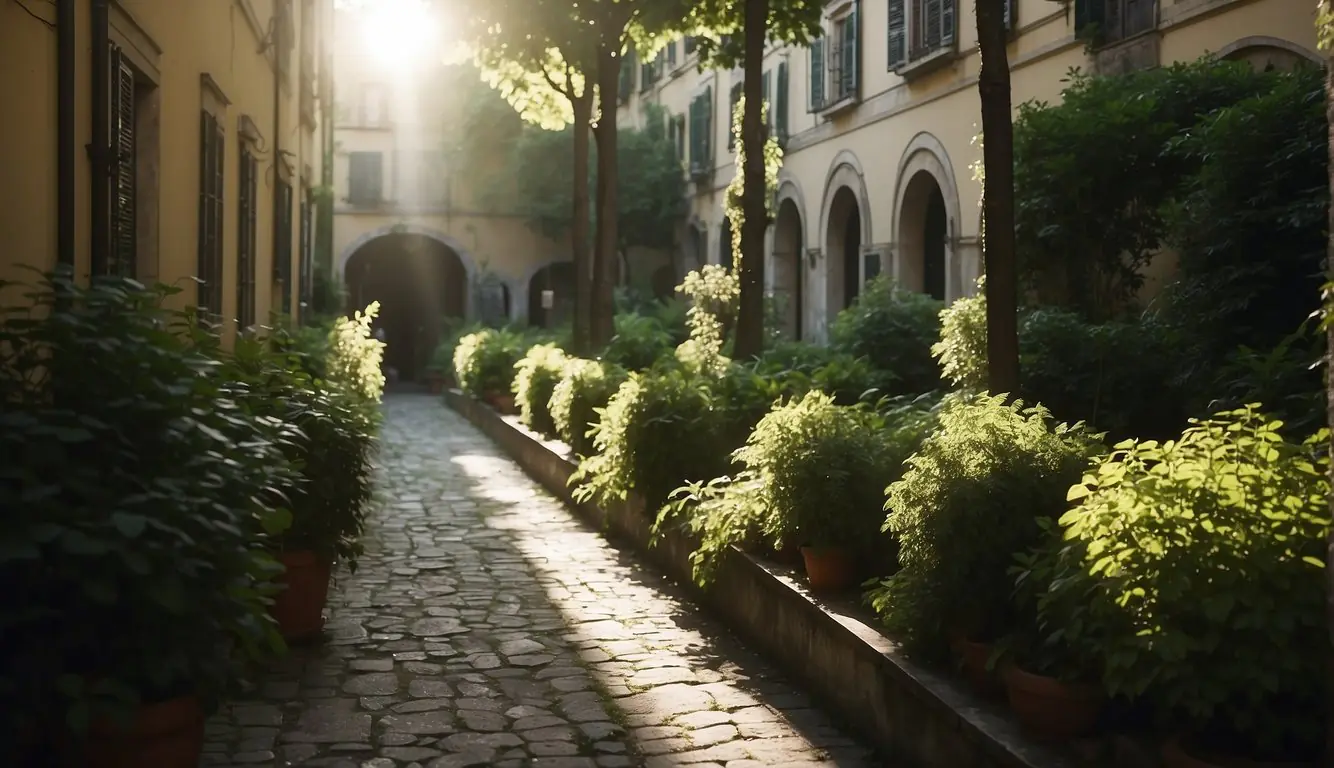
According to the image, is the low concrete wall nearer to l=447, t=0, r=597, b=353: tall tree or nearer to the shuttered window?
the shuttered window

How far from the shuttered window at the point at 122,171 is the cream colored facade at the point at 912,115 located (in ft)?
29.0

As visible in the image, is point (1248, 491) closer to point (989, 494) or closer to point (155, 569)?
point (989, 494)

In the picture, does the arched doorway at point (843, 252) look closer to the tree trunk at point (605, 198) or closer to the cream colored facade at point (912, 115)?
the cream colored facade at point (912, 115)

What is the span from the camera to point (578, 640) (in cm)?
757

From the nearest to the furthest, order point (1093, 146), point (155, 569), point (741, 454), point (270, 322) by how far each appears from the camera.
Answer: point (155, 569)
point (741, 454)
point (1093, 146)
point (270, 322)

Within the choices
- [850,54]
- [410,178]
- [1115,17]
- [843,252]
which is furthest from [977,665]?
[410,178]

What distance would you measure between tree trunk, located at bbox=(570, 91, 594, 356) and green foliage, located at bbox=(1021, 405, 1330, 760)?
48.3 feet

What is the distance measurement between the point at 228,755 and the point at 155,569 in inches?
71.7

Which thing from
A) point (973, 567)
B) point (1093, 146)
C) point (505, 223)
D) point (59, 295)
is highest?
point (505, 223)

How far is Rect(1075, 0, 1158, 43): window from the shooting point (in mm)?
13852

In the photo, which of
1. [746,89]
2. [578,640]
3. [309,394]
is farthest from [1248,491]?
[746,89]

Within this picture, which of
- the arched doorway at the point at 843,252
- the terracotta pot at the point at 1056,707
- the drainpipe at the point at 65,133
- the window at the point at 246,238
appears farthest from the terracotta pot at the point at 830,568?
the arched doorway at the point at 843,252

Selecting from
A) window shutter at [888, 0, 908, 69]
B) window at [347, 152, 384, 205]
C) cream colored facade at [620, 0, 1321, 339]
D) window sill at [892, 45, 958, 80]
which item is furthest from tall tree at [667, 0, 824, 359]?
window at [347, 152, 384, 205]

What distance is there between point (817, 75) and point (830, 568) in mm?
18128
